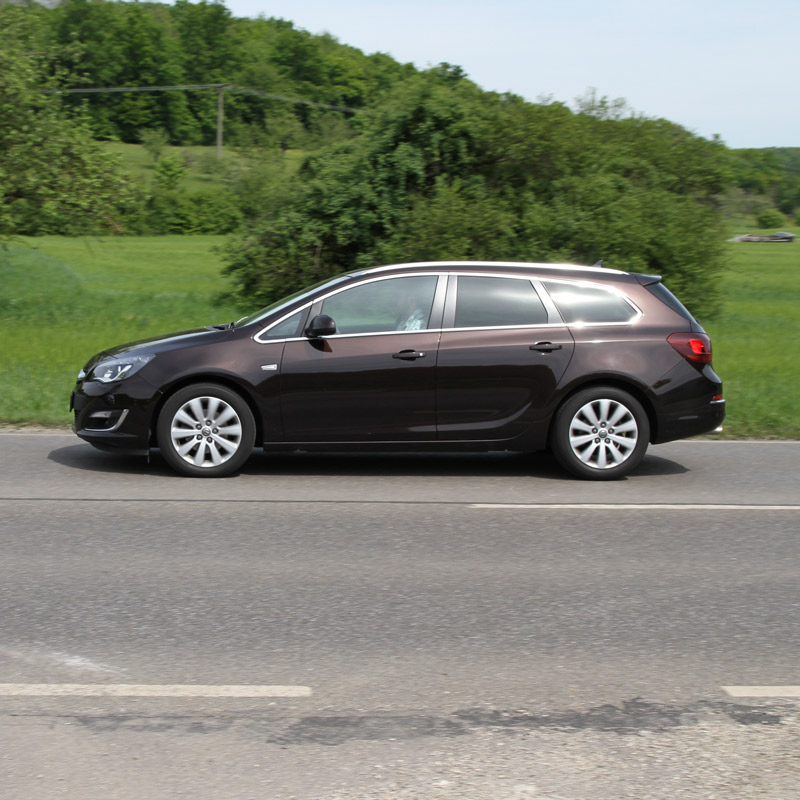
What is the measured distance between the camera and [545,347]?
29.6ft

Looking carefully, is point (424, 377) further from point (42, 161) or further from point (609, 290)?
point (42, 161)

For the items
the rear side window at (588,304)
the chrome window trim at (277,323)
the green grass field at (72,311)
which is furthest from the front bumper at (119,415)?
the rear side window at (588,304)

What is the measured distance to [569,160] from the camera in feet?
77.9

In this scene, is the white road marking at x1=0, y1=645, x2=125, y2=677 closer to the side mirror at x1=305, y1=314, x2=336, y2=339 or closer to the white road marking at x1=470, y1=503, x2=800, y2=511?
the white road marking at x1=470, y1=503, x2=800, y2=511

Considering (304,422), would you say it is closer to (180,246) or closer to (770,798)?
(770,798)

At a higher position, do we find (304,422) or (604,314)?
(604,314)

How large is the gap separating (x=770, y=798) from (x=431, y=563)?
9.95 feet

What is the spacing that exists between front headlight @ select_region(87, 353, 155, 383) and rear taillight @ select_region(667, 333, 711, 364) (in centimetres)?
407

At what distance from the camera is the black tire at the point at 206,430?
8.80 meters

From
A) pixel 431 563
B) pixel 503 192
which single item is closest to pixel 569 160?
pixel 503 192

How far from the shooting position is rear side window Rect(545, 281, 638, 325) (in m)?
9.19

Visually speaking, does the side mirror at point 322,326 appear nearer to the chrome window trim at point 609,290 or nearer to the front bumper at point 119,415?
the front bumper at point 119,415

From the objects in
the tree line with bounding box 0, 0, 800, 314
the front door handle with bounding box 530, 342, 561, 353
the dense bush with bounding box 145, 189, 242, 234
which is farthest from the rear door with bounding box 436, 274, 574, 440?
the dense bush with bounding box 145, 189, 242, 234

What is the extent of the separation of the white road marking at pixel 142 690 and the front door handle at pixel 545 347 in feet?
16.2
